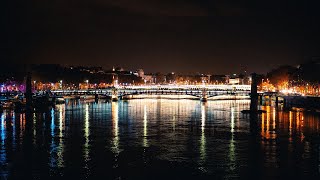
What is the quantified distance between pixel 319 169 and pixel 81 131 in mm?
19662

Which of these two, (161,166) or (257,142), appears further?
(257,142)

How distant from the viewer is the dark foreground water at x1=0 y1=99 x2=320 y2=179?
21.3 metres

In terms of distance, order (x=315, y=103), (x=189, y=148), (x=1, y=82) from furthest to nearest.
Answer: (x=1, y=82) < (x=315, y=103) < (x=189, y=148)

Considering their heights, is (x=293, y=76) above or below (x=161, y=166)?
above

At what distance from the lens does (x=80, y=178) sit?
2017 centimetres

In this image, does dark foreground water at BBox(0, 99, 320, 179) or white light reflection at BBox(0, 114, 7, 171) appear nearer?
dark foreground water at BBox(0, 99, 320, 179)

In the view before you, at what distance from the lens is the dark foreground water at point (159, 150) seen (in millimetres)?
21328

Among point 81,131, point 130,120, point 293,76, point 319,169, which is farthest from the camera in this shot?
point 293,76

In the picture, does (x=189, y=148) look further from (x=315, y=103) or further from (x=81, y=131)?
(x=315, y=103)

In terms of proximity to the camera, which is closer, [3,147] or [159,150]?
[159,150]

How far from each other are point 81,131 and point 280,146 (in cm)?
1483

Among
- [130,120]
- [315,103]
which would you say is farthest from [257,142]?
[315,103]

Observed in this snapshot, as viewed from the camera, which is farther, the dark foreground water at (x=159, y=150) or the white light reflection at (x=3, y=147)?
the white light reflection at (x=3, y=147)

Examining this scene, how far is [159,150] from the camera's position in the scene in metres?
27.2
